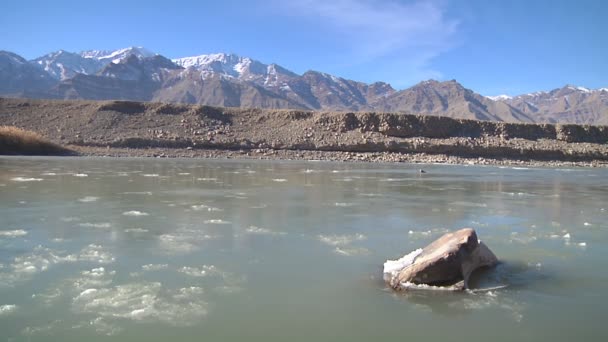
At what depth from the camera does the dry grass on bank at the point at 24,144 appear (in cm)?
3838

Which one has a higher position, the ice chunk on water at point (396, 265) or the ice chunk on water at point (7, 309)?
the ice chunk on water at point (396, 265)

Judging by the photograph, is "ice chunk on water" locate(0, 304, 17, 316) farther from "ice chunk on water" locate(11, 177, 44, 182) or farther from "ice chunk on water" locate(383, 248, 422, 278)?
"ice chunk on water" locate(11, 177, 44, 182)

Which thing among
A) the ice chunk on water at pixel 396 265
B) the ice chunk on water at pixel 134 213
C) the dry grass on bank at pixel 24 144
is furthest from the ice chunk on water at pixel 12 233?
the dry grass on bank at pixel 24 144

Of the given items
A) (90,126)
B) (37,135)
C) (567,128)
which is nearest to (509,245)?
(37,135)

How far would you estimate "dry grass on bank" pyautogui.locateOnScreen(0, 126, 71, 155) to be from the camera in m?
38.4

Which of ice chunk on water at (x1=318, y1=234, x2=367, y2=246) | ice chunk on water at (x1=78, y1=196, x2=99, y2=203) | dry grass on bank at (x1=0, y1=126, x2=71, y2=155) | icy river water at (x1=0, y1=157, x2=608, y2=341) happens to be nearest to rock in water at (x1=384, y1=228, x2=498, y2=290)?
icy river water at (x1=0, y1=157, x2=608, y2=341)

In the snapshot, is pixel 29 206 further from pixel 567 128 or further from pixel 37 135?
pixel 567 128

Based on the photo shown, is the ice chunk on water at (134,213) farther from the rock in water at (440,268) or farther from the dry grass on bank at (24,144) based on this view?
the dry grass on bank at (24,144)

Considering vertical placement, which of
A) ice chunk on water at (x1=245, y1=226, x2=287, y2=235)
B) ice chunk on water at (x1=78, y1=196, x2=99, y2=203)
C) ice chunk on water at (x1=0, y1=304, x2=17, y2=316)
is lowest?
ice chunk on water at (x1=0, y1=304, x2=17, y2=316)

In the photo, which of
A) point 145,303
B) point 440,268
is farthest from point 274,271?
point 440,268

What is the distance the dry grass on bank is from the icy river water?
27957 millimetres

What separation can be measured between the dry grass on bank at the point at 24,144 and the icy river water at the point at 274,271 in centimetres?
2796

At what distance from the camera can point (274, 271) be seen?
7.02m

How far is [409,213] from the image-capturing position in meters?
12.6
